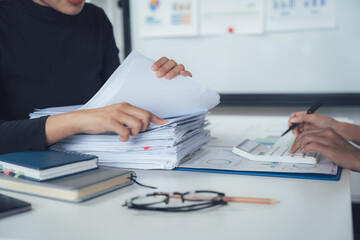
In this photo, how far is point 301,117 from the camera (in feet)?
3.79

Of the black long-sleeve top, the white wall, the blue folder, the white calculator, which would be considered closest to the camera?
the blue folder

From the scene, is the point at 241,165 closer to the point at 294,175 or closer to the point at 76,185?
the point at 294,175

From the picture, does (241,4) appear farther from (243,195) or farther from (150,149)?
Result: (243,195)

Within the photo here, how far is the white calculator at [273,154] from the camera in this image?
82 cm

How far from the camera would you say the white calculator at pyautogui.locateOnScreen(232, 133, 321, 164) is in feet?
2.71

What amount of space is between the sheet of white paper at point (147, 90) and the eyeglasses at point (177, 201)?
285mm

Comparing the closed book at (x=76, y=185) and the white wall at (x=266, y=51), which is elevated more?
the white wall at (x=266, y=51)

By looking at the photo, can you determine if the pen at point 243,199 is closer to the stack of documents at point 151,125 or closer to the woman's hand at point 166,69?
the stack of documents at point 151,125

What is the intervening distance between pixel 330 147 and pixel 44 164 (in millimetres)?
564

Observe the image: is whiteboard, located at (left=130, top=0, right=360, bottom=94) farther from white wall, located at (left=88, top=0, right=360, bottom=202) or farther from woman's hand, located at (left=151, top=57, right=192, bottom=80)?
woman's hand, located at (left=151, top=57, right=192, bottom=80)

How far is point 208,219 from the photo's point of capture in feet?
1.76

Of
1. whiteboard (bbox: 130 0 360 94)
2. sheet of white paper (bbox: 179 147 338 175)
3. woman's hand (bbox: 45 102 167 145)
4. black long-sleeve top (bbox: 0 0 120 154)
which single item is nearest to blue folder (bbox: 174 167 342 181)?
sheet of white paper (bbox: 179 147 338 175)

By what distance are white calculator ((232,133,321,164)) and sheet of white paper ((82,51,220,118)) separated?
0.16 m

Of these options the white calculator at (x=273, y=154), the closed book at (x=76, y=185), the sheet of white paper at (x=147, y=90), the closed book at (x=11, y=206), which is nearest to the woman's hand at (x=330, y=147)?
the white calculator at (x=273, y=154)
